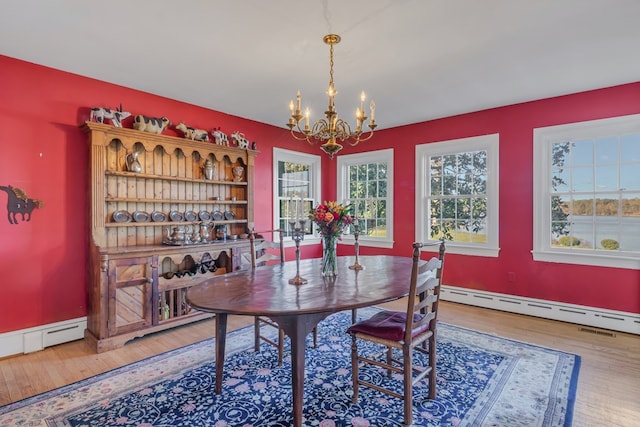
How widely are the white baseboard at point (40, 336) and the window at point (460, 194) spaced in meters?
4.29

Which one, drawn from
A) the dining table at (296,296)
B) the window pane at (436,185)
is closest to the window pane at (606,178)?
the window pane at (436,185)

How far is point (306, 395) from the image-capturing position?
227cm

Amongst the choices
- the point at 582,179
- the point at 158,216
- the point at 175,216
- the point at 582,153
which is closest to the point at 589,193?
the point at 582,179

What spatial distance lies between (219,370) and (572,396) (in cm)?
244

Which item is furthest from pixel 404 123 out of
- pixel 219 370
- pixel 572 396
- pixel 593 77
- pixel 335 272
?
pixel 219 370

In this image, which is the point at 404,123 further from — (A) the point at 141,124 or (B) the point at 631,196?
(A) the point at 141,124

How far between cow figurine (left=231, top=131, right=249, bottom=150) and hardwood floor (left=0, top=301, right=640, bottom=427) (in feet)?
7.50

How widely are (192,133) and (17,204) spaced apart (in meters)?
1.79

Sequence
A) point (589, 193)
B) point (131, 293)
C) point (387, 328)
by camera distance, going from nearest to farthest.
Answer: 1. point (387, 328)
2. point (131, 293)
3. point (589, 193)

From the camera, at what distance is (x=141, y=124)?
138 inches

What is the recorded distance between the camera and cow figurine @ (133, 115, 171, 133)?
138 inches

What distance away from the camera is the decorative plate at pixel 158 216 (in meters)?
3.75

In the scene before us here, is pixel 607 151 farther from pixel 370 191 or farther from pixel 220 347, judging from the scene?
pixel 220 347

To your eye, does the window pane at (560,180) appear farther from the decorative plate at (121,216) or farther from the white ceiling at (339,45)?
the decorative plate at (121,216)
